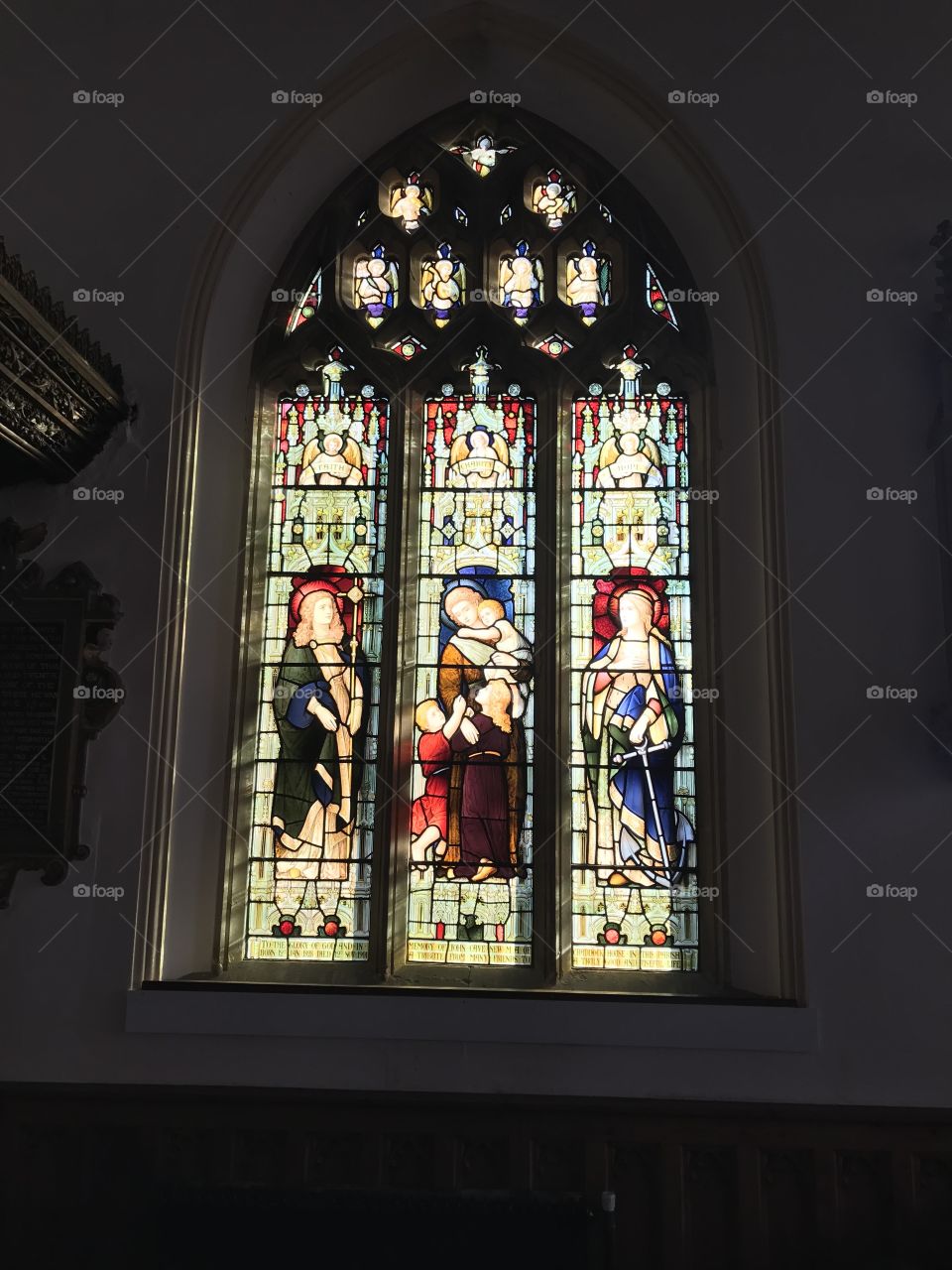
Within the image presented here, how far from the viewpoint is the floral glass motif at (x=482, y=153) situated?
5195 millimetres

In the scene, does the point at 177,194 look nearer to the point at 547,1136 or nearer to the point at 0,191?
the point at 0,191

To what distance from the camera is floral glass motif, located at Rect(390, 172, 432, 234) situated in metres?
5.17

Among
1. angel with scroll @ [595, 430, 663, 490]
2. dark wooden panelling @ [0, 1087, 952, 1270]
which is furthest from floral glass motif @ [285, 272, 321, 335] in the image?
dark wooden panelling @ [0, 1087, 952, 1270]

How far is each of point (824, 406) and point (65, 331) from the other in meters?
2.80

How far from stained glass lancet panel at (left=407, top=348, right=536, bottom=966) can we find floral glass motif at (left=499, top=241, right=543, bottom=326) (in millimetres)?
285

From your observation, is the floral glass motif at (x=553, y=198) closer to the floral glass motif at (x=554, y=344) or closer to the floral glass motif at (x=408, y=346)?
the floral glass motif at (x=554, y=344)

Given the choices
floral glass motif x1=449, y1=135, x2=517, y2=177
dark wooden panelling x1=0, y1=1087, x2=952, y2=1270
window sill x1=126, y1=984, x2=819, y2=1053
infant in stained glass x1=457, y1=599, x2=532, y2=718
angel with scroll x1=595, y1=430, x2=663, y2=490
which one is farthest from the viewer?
floral glass motif x1=449, y1=135, x2=517, y2=177

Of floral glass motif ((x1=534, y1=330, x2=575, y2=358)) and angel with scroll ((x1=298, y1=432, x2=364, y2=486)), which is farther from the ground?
floral glass motif ((x1=534, y1=330, x2=575, y2=358))

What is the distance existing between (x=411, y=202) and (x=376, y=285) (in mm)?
438

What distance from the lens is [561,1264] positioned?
3.18 meters

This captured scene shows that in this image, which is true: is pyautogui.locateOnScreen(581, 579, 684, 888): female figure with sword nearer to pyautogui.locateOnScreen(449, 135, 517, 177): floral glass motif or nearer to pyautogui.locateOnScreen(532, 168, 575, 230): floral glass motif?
pyautogui.locateOnScreen(532, 168, 575, 230): floral glass motif

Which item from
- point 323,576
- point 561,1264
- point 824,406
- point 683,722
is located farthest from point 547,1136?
point 824,406

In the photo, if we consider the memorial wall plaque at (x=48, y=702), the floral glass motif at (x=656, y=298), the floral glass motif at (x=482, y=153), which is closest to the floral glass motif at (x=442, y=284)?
the floral glass motif at (x=482, y=153)

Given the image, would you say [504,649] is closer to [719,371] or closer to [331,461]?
[331,461]
